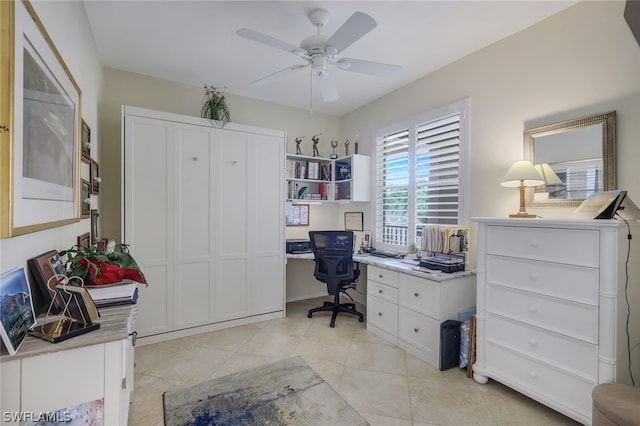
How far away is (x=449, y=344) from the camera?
95.7 inches

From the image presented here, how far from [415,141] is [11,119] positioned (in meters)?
3.24

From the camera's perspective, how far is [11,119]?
0.93m

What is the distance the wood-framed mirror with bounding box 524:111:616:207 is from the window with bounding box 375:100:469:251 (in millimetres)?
632

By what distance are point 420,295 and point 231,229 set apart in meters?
2.09

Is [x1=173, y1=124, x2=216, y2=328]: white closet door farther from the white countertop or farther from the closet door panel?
the white countertop

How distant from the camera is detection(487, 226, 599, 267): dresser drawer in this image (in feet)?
5.56

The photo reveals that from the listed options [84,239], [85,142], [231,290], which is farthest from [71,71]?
[231,290]

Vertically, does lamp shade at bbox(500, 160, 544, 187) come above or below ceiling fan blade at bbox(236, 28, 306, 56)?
below

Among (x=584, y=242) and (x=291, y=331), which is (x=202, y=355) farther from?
(x=584, y=242)

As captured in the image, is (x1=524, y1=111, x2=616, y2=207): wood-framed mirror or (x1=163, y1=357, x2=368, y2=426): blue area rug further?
(x1=524, y1=111, x2=616, y2=207): wood-framed mirror

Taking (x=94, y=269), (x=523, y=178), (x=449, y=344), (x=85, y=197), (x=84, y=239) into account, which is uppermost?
(x=523, y=178)

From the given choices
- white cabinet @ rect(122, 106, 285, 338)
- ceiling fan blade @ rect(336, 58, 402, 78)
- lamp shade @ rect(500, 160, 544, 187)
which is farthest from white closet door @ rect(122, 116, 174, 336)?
lamp shade @ rect(500, 160, 544, 187)

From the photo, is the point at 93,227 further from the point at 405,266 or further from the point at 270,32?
the point at 405,266

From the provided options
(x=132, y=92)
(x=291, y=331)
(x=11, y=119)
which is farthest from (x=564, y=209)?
(x=132, y=92)
